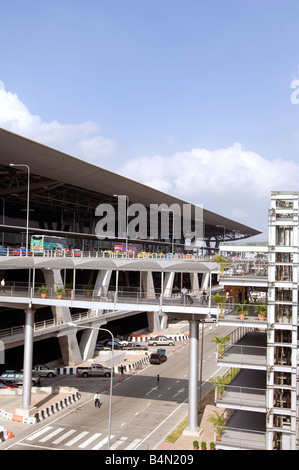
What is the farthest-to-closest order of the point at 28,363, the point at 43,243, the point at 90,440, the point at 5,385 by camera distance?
the point at 43,243 → the point at 5,385 → the point at 28,363 → the point at 90,440

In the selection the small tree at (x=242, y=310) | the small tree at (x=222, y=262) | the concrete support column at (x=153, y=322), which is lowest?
the concrete support column at (x=153, y=322)

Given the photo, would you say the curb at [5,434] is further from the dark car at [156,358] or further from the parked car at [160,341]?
the parked car at [160,341]

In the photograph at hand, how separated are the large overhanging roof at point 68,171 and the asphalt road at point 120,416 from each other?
25109 mm

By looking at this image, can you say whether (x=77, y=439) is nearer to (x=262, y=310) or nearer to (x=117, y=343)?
(x=262, y=310)

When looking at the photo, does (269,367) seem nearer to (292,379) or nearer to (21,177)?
(292,379)

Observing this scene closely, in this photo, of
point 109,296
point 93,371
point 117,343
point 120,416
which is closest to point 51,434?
point 120,416

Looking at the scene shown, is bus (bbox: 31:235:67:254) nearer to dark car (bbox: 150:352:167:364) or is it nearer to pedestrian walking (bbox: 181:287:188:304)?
dark car (bbox: 150:352:167:364)

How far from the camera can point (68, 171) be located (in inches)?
2366

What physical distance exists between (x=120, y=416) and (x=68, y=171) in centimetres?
3568

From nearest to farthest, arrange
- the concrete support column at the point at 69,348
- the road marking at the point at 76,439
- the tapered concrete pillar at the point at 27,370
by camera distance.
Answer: the road marking at the point at 76,439 < the tapered concrete pillar at the point at 27,370 < the concrete support column at the point at 69,348

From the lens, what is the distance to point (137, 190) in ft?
250

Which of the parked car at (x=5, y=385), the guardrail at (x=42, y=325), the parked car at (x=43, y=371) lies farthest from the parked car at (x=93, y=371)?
the parked car at (x=5, y=385)

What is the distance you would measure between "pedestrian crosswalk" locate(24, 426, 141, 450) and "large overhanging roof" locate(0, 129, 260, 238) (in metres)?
29.5

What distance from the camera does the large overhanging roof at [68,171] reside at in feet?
164
